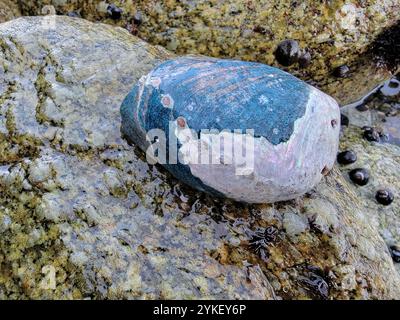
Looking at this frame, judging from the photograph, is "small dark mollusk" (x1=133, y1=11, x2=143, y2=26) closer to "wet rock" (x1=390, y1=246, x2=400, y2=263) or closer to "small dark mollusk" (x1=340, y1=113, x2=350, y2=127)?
"small dark mollusk" (x1=340, y1=113, x2=350, y2=127)

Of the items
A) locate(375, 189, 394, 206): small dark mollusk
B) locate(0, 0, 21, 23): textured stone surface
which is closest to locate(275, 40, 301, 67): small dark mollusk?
locate(375, 189, 394, 206): small dark mollusk

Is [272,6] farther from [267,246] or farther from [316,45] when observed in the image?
[267,246]

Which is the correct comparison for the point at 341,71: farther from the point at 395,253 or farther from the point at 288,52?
the point at 395,253

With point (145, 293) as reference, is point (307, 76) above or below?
above

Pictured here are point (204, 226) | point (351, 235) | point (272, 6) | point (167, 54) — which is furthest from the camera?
point (272, 6)

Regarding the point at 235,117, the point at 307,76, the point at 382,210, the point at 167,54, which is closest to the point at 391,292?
the point at 382,210

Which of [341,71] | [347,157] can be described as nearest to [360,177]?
[347,157]

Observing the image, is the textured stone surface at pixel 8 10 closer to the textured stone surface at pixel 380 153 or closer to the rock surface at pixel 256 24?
the rock surface at pixel 256 24
